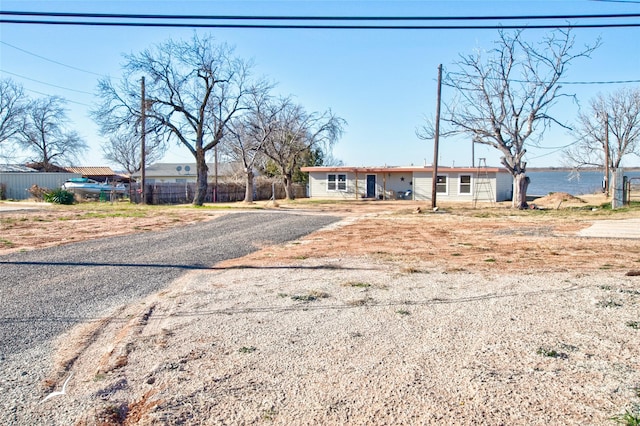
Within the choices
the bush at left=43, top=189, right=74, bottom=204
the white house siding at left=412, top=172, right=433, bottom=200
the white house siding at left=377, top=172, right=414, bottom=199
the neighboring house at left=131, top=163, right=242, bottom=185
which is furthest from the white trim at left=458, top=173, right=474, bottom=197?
the neighboring house at left=131, top=163, right=242, bottom=185

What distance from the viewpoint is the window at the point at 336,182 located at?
4188cm

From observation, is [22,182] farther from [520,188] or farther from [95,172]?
[520,188]

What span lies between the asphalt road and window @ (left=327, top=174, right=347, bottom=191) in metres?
26.5

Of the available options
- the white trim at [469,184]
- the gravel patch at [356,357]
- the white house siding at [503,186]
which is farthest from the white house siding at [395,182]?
the gravel patch at [356,357]

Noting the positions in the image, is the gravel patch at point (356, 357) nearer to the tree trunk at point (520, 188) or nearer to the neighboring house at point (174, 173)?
the tree trunk at point (520, 188)

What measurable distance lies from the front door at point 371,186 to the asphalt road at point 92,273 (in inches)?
1054

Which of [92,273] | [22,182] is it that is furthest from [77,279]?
[22,182]

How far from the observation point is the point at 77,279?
8078 millimetres

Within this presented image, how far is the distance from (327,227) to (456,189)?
72.2ft

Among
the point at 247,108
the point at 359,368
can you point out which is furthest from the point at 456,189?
the point at 359,368

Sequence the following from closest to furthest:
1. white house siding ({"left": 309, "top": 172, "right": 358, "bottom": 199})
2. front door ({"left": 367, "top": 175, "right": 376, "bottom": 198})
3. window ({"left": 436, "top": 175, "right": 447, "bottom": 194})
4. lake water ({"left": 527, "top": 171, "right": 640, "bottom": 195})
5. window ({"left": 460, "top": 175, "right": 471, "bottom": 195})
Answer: window ({"left": 460, "top": 175, "right": 471, "bottom": 195})
window ({"left": 436, "top": 175, "right": 447, "bottom": 194})
white house siding ({"left": 309, "top": 172, "right": 358, "bottom": 199})
front door ({"left": 367, "top": 175, "right": 376, "bottom": 198})
lake water ({"left": 527, "top": 171, "right": 640, "bottom": 195})

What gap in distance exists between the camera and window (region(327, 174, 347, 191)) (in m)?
41.9

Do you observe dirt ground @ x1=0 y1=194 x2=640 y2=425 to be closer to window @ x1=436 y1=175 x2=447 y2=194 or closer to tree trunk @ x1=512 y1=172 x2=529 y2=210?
tree trunk @ x1=512 y1=172 x2=529 y2=210

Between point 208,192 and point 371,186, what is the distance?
12.5 metres
